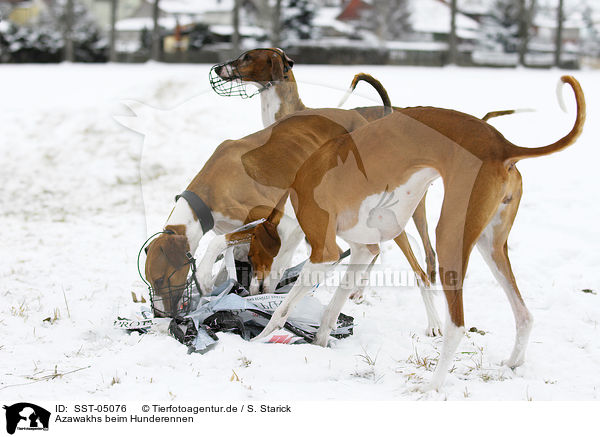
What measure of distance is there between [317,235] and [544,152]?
47.8 inches

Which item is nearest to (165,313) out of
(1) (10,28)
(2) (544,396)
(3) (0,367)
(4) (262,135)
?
(3) (0,367)

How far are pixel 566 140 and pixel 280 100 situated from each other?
220 cm

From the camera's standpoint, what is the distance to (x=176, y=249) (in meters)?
3.51

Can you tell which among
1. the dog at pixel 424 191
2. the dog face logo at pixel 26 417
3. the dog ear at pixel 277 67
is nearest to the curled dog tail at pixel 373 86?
the dog at pixel 424 191

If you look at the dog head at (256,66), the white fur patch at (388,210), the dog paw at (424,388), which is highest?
the dog head at (256,66)

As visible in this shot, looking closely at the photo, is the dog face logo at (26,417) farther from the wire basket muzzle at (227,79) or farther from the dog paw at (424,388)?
the wire basket muzzle at (227,79)

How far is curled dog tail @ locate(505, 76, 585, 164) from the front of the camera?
2.61 metres

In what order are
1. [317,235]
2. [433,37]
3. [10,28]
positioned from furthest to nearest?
[433,37] < [10,28] < [317,235]

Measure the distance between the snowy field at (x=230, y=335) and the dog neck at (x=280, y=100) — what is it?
0.26 feet

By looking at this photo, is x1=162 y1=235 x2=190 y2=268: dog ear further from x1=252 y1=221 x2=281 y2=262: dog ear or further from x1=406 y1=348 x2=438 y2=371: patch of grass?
x1=406 y1=348 x2=438 y2=371: patch of grass

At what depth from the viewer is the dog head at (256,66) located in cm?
403

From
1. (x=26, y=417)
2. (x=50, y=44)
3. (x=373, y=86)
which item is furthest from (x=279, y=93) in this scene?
(x=50, y=44)

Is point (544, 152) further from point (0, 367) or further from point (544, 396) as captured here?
point (0, 367)

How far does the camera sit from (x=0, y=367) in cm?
338
